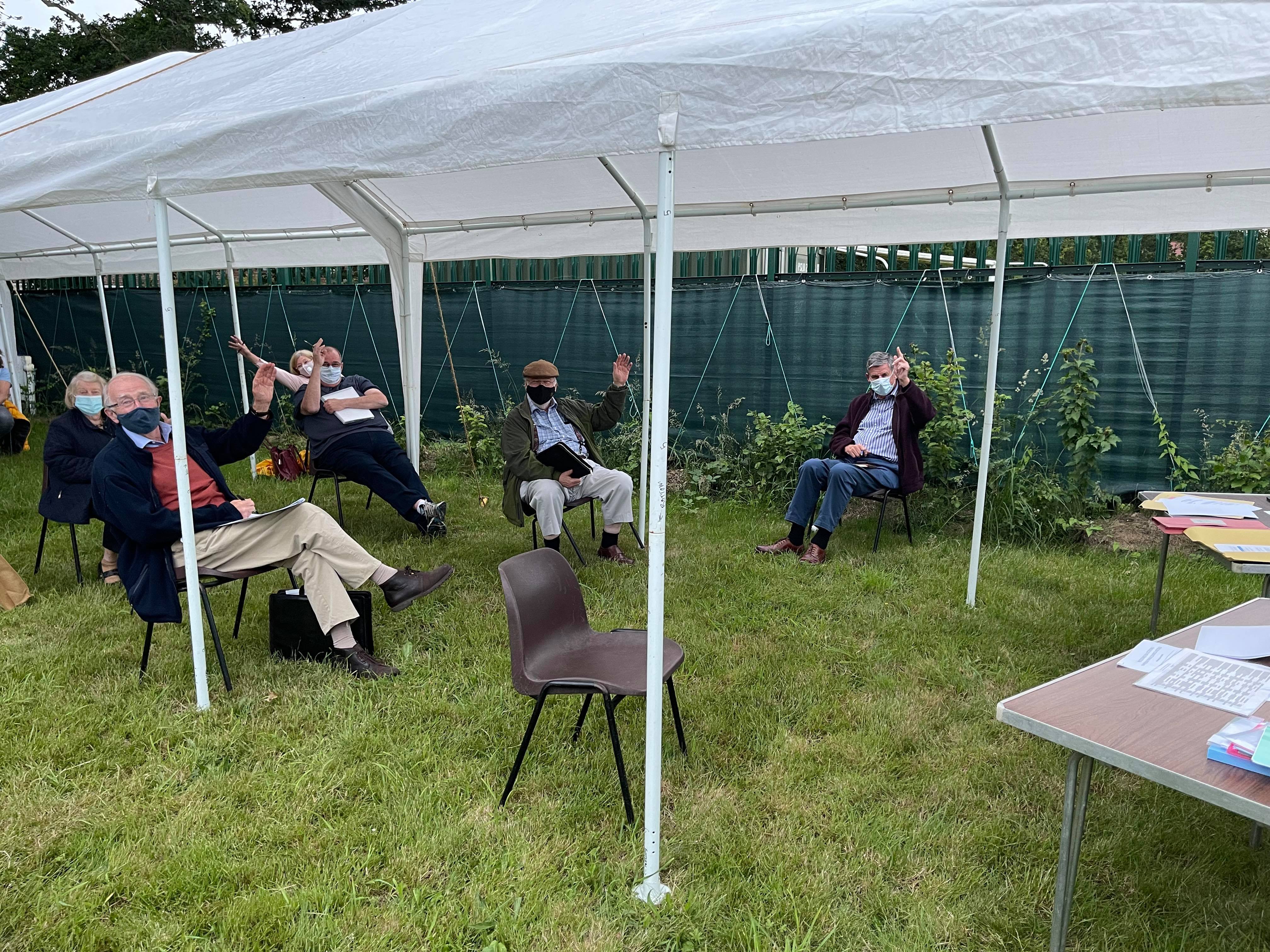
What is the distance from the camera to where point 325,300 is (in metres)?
8.95

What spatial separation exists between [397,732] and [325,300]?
7.16m

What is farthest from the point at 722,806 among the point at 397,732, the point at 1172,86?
the point at 1172,86

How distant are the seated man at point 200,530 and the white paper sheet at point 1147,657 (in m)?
2.58

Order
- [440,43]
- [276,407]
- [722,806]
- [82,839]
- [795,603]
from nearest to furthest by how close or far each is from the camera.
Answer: [82,839]
[722,806]
[440,43]
[795,603]
[276,407]

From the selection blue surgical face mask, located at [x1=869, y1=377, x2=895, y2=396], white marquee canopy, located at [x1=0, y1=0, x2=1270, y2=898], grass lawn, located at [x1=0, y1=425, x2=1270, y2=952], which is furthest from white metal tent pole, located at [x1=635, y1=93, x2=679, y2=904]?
blue surgical face mask, located at [x1=869, y1=377, x2=895, y2=396]

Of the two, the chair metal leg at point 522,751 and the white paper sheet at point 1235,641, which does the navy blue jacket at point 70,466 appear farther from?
the white paper sheet at point 1235,641

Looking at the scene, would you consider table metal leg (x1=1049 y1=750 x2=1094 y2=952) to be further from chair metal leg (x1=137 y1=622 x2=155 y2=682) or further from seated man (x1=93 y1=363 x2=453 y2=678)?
chair metal leg (x1=137 y1=622 x2=155 y2=682)

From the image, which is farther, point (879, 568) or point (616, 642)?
point (879, 568)

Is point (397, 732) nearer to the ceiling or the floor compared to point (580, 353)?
nearer to the floor

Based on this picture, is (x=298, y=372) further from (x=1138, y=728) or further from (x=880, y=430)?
(x=1138, y=728)

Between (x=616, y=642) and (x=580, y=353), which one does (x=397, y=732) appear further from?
(x=580, y=353)

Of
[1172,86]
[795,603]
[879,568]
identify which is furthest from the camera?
[879,568]

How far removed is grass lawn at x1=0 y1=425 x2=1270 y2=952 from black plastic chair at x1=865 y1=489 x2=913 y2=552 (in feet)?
2.90

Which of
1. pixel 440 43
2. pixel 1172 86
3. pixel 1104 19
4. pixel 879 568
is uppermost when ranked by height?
pixel 440 43
